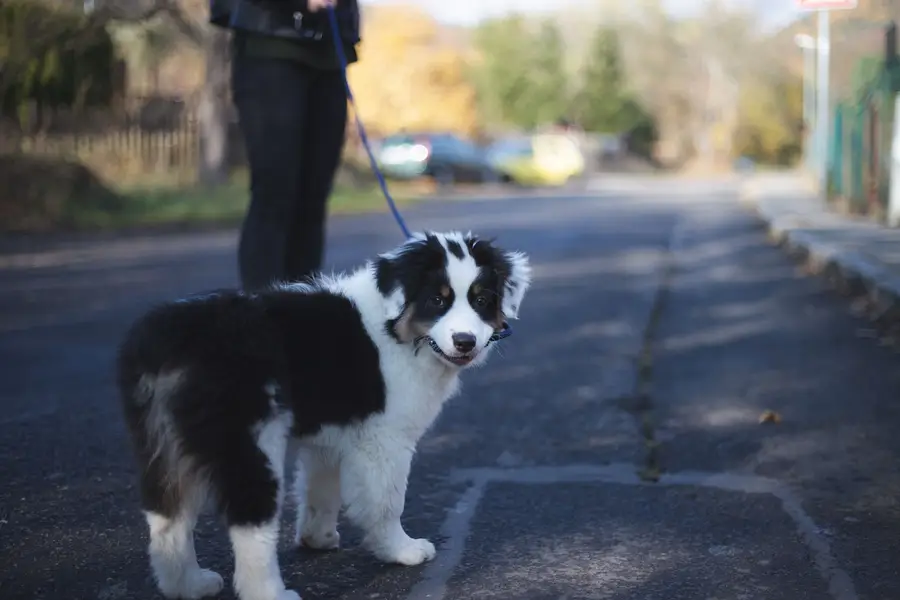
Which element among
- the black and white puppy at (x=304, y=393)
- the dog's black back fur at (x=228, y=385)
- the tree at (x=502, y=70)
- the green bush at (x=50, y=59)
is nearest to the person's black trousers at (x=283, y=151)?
the black and white puppy at (x=304, y=393)

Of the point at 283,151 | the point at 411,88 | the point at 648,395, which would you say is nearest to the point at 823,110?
the point at 648,395

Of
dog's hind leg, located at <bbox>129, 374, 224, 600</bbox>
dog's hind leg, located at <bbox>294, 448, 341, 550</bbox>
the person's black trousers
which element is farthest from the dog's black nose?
the person's black trousers

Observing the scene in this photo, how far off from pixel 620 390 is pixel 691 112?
68712 mm

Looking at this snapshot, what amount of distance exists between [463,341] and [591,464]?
1391 millimetres

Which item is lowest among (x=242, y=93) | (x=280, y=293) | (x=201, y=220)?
(x=201, y=220)

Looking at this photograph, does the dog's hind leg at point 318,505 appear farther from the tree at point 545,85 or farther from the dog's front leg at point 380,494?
the tree at point 545,85

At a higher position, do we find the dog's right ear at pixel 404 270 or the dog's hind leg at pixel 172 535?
the dog's right ear at pixel 404 270

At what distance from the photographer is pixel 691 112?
236ft

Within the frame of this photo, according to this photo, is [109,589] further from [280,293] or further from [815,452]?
[815,452]

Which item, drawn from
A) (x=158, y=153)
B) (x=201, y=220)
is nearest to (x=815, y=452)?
(x=201, y=220)

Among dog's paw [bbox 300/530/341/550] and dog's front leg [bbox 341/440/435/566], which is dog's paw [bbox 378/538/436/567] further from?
dog's paw [bbox 300/530/341/550]

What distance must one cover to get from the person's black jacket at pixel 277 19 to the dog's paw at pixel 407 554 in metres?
2.48

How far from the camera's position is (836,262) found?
32.5ft

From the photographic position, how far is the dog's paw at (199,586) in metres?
3.09
